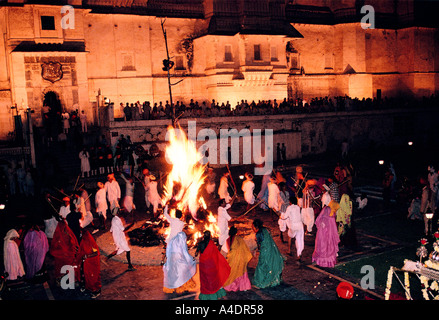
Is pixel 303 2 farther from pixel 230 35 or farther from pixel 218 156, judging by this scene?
pixel 218 156

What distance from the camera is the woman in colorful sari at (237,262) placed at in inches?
392

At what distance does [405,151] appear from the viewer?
31.5 m

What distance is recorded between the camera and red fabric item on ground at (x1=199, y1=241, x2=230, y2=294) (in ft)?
31.1

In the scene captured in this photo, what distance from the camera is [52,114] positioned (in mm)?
27500

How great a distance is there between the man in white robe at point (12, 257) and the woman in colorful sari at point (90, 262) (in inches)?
80.7

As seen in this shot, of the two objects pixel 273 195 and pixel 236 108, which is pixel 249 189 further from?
pixel 236 108

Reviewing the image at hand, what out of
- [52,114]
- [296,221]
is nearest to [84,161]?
[52,114]

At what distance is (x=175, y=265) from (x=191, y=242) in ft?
10.8

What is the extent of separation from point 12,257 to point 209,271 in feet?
17.6

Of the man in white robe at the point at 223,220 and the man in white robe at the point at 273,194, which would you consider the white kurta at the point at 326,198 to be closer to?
the man in white robe at the point at 273,194

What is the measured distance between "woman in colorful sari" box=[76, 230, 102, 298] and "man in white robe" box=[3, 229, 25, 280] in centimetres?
205

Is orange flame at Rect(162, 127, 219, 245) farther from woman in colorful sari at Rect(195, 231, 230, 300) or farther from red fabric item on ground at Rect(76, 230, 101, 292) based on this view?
red fabric item on ground at Rect(76, 230, 101, 292)

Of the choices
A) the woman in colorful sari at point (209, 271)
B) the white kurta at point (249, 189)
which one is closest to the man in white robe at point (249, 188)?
the white kurta at point (249, 189)

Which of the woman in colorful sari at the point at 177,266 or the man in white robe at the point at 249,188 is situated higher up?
the man in white robe at the point at 249,188
